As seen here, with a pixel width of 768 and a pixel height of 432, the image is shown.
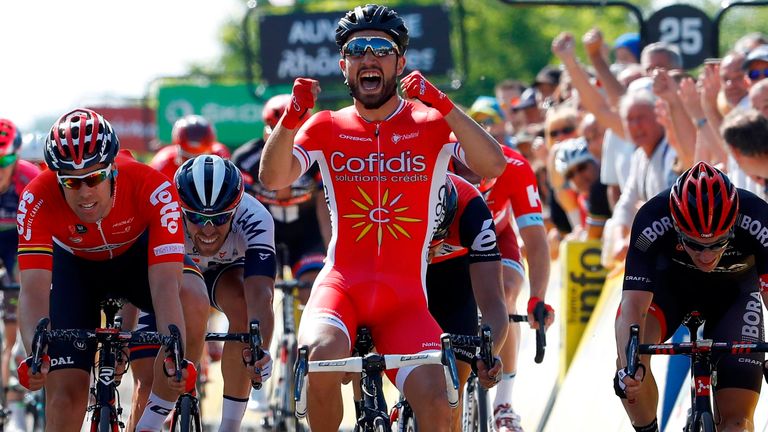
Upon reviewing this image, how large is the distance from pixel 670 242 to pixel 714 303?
54cm

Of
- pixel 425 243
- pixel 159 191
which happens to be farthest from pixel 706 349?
pixel 159 191

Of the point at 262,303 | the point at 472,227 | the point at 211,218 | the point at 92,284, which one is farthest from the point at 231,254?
the point at 472,227

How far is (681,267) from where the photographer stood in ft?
26.3

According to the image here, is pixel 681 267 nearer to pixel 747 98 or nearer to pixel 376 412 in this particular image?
pixel 376 412

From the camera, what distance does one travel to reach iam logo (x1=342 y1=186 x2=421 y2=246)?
7832 mm

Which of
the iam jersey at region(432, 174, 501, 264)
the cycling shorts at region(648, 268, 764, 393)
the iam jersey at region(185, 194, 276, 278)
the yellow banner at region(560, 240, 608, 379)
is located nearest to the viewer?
the cycling shorts at region(648, 268, 764, 393)

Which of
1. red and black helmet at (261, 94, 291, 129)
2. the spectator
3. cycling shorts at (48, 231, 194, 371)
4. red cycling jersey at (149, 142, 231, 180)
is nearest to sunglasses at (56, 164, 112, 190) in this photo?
cycling shorts at (48, 231, 194, 371)

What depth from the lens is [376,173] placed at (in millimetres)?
7840

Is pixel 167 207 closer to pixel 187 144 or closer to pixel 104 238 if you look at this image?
pixel 104 238

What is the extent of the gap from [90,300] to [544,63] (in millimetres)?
50581

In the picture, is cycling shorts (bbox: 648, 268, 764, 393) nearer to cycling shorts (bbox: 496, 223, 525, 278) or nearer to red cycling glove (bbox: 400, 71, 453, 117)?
red cycling glove (bbox: 400, 71, 453, 117)

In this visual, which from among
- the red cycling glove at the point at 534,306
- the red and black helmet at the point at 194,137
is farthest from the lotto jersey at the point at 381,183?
the red and black helmet at the point at 194,137

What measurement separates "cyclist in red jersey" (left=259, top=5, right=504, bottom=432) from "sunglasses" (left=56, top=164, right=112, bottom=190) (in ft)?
2.71

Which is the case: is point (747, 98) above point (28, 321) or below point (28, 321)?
above
